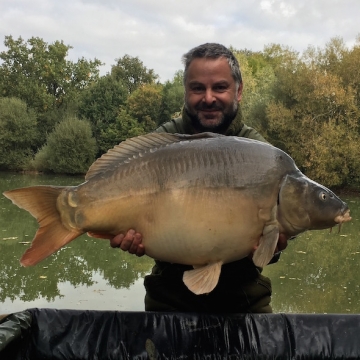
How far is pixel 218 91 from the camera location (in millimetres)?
1729

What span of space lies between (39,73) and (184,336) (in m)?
24.3

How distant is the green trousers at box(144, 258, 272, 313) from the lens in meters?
1.71

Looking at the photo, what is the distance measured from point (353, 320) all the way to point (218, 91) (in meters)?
0.94

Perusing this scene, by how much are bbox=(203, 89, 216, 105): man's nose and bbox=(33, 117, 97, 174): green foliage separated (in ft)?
61.7

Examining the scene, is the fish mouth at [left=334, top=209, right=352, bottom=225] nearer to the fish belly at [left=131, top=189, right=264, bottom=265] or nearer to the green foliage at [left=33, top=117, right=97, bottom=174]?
the fish belly at [left=131, top=189, right=264, bottom=265]

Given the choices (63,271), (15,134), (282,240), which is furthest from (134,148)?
(15,134)

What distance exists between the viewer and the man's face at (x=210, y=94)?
1703 mm

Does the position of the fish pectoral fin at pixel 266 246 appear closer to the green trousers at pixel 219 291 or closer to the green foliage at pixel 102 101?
the green trousers at pixel 219 291

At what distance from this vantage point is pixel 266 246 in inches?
52.2

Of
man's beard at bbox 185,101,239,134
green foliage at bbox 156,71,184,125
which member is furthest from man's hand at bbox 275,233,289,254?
green foliage at bbox 156,71,184,125

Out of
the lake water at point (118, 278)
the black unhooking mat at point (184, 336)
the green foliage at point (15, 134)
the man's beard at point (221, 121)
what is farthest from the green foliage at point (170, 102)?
the black unhooking mat at point (184, 336)

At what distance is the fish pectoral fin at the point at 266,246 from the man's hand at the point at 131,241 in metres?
0.33

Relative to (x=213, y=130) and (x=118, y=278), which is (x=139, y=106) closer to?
(x=118, y=278)

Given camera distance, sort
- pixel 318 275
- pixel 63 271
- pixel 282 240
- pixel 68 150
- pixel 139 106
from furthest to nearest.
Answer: pixel 139 106
pixel 68 150
pixel 318 275
pixel 63 271
pixel 282 240
